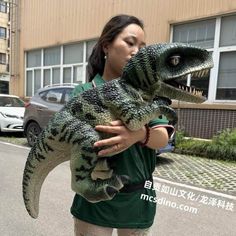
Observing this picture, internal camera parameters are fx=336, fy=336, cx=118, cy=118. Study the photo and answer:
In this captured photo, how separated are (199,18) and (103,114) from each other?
304 inches

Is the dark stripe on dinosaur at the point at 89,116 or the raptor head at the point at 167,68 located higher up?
the raptor head at the point at 167,68

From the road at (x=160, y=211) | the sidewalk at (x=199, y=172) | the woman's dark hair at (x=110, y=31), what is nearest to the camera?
the woman's dark hair at (x=110, y=31)

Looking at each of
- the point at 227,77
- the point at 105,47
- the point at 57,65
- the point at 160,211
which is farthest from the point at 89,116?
the point at 57,65

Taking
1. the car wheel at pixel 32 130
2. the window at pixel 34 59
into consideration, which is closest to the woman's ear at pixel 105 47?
the car wheel at pixel 32 130

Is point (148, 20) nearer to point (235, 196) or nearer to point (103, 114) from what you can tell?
point (235, 196)

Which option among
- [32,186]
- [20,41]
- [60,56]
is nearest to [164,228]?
[32,186]

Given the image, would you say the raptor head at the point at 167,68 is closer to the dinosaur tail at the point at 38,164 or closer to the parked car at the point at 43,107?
the dinosaur tail at the point at 38,164

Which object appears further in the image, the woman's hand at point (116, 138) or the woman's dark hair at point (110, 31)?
the woman's dark hair at point (110, 31)

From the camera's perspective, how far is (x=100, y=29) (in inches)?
423

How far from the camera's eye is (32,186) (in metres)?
1.46

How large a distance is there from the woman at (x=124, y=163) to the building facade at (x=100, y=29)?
273 centimetres

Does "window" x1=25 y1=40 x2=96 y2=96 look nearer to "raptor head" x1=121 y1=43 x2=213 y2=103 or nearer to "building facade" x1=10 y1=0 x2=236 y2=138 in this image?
"building facade" x1=10 y1=0 x2=236 y2=138

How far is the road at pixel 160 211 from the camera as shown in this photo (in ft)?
10.6

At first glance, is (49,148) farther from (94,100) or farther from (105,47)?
(105,47)
